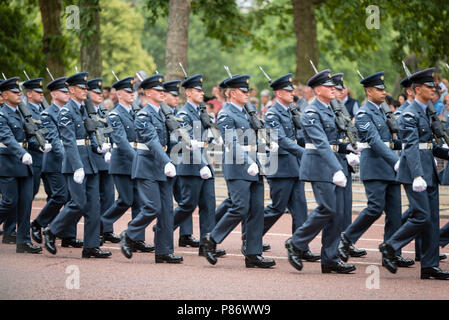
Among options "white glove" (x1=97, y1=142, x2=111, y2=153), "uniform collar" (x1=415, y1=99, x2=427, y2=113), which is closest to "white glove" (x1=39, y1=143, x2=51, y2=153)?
"white glove" (x1=97, y1=142, x2=111, y2=153)

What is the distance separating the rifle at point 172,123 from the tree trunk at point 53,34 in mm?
11806

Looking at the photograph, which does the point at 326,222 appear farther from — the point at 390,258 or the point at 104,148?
the point at 104,148

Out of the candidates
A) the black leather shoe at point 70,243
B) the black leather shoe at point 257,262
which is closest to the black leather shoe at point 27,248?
the black leather shoe at point 70,243

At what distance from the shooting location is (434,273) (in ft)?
29.2

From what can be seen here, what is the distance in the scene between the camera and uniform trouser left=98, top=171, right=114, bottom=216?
12.3 meters

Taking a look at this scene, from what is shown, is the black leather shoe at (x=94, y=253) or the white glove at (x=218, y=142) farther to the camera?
the white glove at (x=218, y=142)

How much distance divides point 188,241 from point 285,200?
1752 millimetres

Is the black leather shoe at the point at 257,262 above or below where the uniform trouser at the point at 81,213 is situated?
below

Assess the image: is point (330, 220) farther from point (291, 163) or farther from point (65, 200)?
point (65, 200)

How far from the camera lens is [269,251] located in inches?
446

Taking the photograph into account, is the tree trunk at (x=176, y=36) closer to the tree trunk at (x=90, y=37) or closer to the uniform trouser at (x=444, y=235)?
the tree trunk at (x=90, y=37)

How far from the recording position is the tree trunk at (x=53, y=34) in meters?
21.7

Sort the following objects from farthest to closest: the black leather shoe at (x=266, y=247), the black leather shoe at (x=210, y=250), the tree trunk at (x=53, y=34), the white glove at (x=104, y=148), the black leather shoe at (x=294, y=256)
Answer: the tree trunk at (x=53, y=34)
the black leather shoe at (x=266, y=247)
the white glove at (x=104, y=148)
the black leather shoe at (x=210, y=250)
the black leather shoe at (x=294, y=256)

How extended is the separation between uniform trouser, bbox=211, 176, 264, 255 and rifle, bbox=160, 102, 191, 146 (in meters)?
1.06
